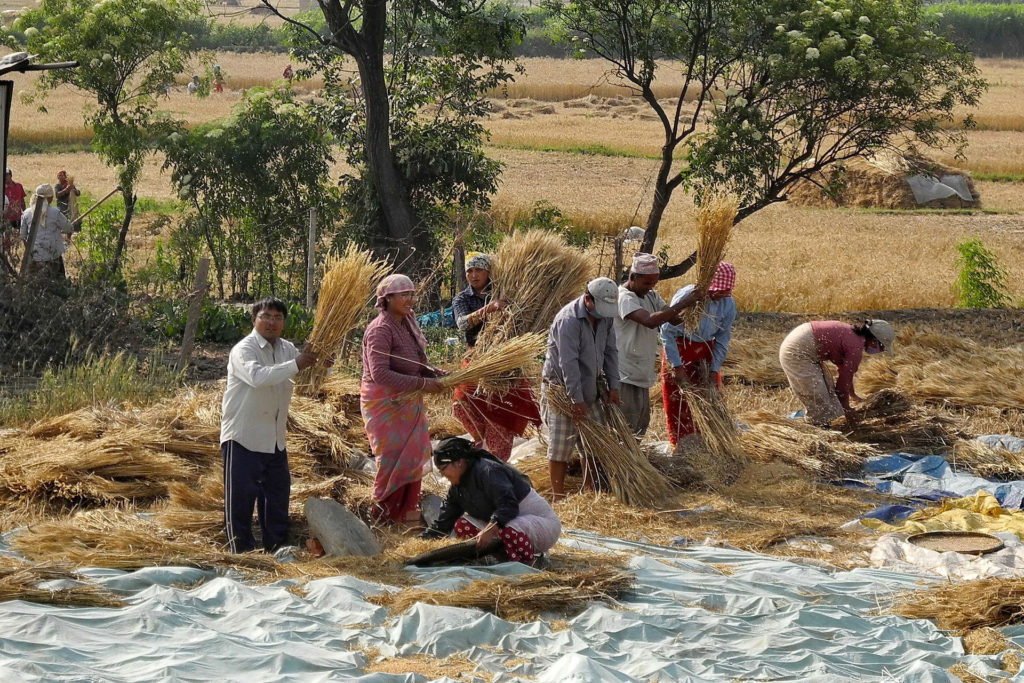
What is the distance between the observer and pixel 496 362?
5.94 meters

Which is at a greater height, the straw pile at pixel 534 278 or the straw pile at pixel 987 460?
the straw pile at pixel 534 278

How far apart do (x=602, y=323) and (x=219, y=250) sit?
687 centimetres

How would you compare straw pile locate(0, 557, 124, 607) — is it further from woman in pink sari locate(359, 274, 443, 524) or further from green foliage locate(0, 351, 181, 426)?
green foliage locate(0, 351, 181, 426)

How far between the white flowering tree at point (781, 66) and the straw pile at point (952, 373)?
2.10m

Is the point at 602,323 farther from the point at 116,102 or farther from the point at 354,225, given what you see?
the point at 116,102

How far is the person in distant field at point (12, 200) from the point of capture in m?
11.1

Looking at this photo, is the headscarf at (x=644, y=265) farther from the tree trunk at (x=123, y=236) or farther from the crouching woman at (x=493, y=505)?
the tree trunk at (x=123, y=236)

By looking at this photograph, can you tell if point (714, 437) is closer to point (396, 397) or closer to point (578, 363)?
point (578, 363)

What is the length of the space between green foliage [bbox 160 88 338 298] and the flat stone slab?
667cm

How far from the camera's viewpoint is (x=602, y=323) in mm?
6633

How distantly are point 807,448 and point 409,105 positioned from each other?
264 inches

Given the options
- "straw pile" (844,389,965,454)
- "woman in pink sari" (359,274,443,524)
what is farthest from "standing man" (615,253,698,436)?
"straw pile" (844,389,965,454)

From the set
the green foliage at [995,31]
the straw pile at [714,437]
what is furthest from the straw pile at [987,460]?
the green foliage at [995,31]

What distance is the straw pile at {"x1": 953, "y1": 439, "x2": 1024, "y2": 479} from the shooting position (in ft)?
24.6
